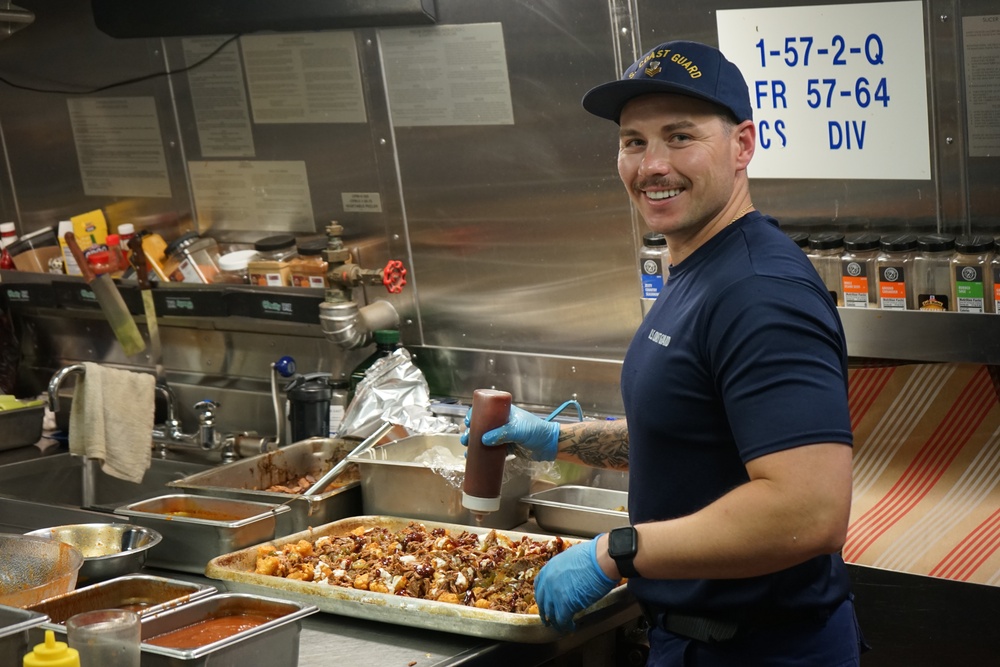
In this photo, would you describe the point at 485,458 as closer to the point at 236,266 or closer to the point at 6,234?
the point at 236,266

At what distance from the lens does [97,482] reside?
405cm

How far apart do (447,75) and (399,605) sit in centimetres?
165

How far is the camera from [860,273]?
265 centimetres

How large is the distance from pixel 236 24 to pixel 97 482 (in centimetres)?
157

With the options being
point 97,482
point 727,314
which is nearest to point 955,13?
point 727,314

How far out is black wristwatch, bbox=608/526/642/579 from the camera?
184cm

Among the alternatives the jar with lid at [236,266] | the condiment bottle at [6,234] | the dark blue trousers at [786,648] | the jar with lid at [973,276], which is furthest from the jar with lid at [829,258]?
the condiment bottle at [6,234]

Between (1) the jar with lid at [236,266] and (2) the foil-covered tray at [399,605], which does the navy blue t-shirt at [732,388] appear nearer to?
(2) the foil-covered tray at [399,605]

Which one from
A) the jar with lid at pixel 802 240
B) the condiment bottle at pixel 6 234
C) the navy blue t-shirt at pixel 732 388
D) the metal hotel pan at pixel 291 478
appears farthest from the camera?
the condiment bottle at pixel 6 234

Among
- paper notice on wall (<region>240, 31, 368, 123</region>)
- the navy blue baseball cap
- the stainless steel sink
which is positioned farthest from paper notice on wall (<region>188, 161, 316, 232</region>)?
the navy blue baseball cap

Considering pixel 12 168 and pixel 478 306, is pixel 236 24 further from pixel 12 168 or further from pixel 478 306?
pixel 12 168

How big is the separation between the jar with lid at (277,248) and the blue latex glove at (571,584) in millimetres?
2002

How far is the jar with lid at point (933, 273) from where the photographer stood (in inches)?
101

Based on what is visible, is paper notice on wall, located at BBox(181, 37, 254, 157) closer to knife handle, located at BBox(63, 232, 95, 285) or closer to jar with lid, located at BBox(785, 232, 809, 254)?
knife handle, located at BBox(63, 232, 95, 285)
